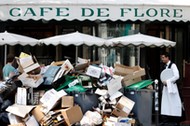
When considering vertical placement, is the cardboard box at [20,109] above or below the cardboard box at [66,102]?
below

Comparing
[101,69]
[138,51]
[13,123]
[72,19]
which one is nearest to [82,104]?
[101,69]

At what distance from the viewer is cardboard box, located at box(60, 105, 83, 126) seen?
9.02 m

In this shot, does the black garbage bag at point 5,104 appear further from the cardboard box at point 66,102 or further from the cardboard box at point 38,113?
the cardboard box at point 66,102

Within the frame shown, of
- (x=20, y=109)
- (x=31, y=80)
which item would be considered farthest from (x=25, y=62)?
(x=20, y=109)

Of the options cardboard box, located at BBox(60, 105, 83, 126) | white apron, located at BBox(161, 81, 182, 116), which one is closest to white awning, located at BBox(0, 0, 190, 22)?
white apron, located at BBox(161, 81, 182, 116)

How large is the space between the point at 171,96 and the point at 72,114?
9.97ft

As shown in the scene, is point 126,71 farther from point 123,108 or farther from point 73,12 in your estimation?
point 73,12

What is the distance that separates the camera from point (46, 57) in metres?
14.5

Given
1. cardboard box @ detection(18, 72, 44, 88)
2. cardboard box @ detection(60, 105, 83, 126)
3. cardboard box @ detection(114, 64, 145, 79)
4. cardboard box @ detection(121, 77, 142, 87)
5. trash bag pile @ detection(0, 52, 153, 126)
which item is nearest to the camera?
cardboard box @ detection(60, 105, 83, 126)

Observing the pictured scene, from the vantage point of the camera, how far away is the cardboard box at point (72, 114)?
9016mm

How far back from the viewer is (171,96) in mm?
11023

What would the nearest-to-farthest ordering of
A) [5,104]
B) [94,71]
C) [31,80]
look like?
[5,104] < [31,80] < [94,71]

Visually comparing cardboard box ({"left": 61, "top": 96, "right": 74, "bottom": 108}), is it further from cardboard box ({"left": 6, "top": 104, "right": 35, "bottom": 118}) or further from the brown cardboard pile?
the brown cardboard pile

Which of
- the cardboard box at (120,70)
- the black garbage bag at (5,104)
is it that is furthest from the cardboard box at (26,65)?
the cardboard box at (120,70)
